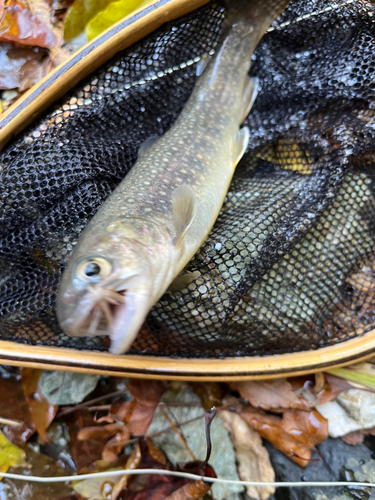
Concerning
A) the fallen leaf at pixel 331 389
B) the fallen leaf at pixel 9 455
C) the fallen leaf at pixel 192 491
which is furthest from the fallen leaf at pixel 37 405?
the fallen leaf at pixel 331 389

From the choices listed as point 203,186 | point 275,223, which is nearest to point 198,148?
point 203,186

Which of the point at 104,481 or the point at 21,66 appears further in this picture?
the point at 21,66

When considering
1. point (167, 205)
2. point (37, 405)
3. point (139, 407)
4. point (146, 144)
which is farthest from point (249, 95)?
point (37, 405)

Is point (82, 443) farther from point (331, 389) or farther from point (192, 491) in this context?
point (331, 389)

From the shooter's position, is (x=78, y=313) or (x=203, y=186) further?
(x=203, y=186)

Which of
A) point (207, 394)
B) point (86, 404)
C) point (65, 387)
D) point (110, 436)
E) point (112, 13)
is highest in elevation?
point (112, 13)

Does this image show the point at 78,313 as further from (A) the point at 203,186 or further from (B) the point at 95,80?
(B) the point at 95,80

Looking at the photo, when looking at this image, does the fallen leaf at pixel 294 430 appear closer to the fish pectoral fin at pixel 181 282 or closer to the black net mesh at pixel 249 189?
the black net mesh at pixel 249 189

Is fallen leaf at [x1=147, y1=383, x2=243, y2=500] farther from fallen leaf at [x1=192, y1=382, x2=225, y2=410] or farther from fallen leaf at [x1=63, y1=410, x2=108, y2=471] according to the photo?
fallen leaf at [x1=63, y1=410, x2=108, y2=471]
